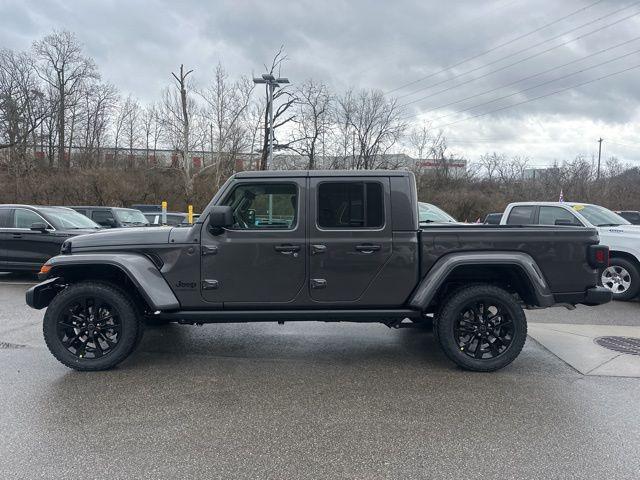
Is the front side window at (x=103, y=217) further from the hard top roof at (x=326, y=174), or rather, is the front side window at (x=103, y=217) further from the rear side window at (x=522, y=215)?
the rear side window at (x=522, y=215)

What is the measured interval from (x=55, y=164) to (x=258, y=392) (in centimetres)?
3900

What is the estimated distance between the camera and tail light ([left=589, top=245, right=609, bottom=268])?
455 cm

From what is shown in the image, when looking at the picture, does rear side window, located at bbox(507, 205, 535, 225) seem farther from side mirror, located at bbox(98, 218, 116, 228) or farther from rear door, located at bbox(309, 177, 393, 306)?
side mirror, located at bbox(98, 218, 116, 228)

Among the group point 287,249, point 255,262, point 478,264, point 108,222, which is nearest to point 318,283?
point 287,249

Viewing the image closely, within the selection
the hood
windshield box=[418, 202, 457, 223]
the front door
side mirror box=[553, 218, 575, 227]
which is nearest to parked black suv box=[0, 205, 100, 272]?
the hood

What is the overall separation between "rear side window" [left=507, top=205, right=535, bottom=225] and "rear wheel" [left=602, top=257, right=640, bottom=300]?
5.57 ft

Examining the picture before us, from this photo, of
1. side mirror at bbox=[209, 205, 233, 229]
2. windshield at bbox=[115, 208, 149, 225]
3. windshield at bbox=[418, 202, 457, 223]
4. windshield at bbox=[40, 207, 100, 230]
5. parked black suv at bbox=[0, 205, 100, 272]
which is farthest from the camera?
windshield at bbox=[115, 208, 149, 225]

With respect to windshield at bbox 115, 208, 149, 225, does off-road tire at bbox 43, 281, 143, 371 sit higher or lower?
lower

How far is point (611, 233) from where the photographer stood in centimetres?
839

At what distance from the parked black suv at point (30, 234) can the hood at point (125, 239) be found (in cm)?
570

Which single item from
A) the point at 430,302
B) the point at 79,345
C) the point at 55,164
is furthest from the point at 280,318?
the point at 55,164

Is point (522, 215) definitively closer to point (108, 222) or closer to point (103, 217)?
point (108, 222)

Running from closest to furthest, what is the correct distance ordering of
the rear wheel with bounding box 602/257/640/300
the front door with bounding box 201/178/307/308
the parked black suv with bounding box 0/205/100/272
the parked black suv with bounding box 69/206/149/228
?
1. the front door with bounding box 201/178/307/308
2. the rear wheel with bounding box 602/257/640/300
3. the parked black suv with bounding box 0/205/100/272
4. the parked black suv with bounding box 69/206/149/228

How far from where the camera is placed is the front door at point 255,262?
14.7 feet
